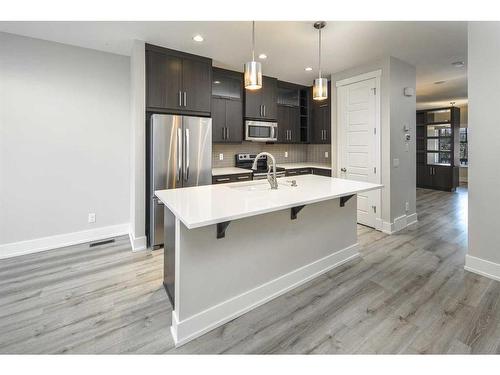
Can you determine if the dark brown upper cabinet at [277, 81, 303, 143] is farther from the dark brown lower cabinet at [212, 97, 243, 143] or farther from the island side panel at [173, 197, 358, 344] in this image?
the island side panel at [173, 197, 358, 344]

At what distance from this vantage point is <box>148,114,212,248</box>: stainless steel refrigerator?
3.22 metres

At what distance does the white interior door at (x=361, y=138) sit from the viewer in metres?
3.97

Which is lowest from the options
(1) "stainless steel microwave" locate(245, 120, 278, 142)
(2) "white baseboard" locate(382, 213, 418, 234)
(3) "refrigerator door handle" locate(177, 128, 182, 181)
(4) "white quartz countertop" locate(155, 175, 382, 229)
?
(2) "white baseboard" locate(382, 213, 418, 234)

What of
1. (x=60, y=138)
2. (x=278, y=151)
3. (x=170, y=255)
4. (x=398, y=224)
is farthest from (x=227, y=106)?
(x=398, y=224)

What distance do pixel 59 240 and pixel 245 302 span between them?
9.47ft

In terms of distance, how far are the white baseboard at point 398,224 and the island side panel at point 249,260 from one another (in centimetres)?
151

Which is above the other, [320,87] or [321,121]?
[321,121]

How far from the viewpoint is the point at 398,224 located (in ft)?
13.2

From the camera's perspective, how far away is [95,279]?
2555 millimetres

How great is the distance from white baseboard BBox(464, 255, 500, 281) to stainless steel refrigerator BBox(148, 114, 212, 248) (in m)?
3.30

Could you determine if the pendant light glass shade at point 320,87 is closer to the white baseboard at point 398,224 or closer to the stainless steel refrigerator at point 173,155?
the stainless steel refrigerator at point 173,155

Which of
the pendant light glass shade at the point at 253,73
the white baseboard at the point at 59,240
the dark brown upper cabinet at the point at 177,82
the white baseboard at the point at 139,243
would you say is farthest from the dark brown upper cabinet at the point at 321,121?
the white baseboard at the point at 59,240

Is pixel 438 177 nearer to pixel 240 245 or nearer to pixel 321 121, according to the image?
pixel 321 121

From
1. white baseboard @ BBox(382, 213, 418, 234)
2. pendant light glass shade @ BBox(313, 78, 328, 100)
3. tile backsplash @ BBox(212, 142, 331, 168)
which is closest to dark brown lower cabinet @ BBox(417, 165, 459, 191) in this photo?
white baseboard @ BBox(382, 213, 418, 234)
